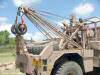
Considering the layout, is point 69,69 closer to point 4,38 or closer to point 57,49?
point 57,49

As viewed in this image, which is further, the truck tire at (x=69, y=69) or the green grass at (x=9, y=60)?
the green grass at (x=9, y=60)

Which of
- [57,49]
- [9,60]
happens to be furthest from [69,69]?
[9,60]

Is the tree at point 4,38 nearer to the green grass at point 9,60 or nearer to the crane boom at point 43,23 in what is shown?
the green grass at point 9,60

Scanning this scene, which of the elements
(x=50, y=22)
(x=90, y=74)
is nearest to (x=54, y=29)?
(x=50, y=22)

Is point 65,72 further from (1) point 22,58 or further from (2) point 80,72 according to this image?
(1) point 22,58

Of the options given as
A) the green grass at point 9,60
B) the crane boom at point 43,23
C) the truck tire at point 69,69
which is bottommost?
the green grass at point 9,60

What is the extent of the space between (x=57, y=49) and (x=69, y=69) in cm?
77

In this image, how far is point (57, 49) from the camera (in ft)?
34.8

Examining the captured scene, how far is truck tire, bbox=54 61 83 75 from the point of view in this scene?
1053 cm

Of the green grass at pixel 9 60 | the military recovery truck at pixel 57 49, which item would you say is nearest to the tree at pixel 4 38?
the green grass at pixel 9 60

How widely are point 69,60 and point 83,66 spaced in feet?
1.73

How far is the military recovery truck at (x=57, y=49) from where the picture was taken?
33.5 feet

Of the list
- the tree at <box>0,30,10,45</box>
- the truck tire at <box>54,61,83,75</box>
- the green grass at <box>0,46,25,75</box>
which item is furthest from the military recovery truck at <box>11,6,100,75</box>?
the tree at <box>0,30,10,45</box>

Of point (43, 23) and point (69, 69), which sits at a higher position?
point (43, 23)
